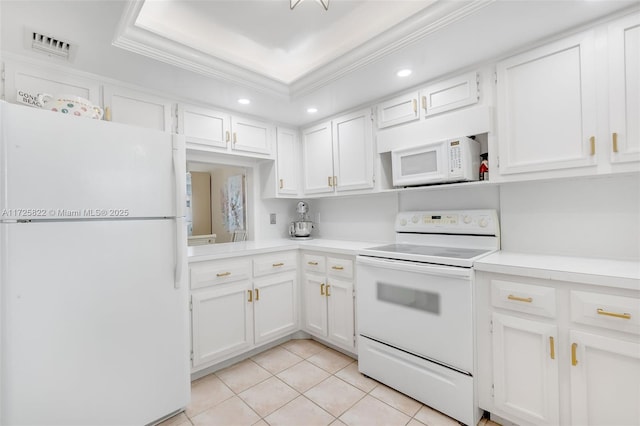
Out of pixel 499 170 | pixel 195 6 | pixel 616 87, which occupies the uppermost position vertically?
pixel 195 6

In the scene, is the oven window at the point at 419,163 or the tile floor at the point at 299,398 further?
the oven window at the point at 419,163

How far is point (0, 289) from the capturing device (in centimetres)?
117

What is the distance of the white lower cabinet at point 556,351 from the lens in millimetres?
1212

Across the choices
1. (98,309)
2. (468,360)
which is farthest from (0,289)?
(468,360)

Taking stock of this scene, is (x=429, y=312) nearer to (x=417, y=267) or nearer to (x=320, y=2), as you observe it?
(x=417, y=267)

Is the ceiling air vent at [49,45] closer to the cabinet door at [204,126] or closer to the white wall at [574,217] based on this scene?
the cabinet door at [204,126]

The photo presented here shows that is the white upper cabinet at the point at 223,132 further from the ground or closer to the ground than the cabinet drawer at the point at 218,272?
further from the ground

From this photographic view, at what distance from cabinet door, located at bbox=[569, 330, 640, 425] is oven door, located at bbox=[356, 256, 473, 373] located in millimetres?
443

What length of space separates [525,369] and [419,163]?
4.51ft

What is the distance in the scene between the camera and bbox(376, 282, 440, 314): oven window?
1712 mm

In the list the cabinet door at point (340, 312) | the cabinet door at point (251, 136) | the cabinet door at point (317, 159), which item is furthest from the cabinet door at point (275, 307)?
the cabinet door at point (251, 136)

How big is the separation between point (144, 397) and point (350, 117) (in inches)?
98.5

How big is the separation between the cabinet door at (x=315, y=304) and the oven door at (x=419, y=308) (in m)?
0.44

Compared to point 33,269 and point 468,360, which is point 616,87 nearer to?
point 468,360
